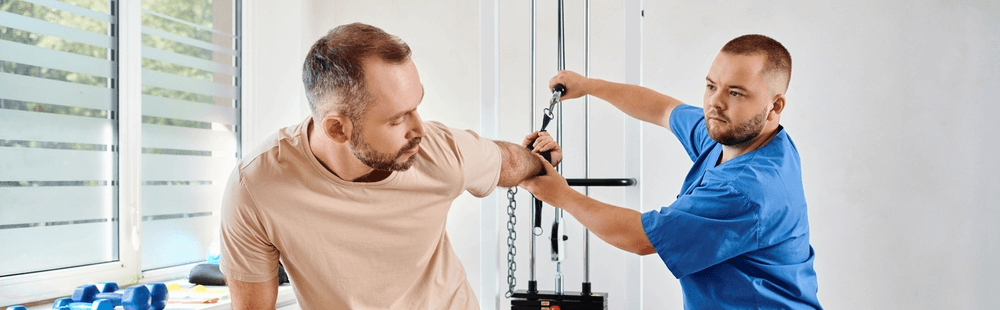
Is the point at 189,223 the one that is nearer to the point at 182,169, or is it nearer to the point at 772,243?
the point at 182,169

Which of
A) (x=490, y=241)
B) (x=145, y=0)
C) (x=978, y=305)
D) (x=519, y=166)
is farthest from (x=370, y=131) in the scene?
(x=978, y=305)

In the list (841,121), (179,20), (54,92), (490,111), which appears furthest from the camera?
(179,20)

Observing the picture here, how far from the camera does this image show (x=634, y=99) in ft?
7.29

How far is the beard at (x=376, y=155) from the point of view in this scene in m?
1.42

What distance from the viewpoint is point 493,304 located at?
2.29 meters

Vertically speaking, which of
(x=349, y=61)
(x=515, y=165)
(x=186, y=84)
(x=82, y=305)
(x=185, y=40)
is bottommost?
(x=82, y=305)

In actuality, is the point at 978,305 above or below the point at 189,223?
below

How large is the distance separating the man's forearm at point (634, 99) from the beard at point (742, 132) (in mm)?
388

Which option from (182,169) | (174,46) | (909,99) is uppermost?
(174,46)

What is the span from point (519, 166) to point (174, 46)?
223 centimetres

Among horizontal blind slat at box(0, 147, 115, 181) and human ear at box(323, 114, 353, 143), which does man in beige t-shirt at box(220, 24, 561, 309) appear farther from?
Answer: horizontal blind slat at box(0, 147, 115, 181)

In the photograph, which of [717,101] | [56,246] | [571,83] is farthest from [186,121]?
[717,101]

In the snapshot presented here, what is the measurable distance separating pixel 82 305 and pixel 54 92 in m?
0.90

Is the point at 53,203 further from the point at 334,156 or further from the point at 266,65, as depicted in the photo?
the point at 334,156
